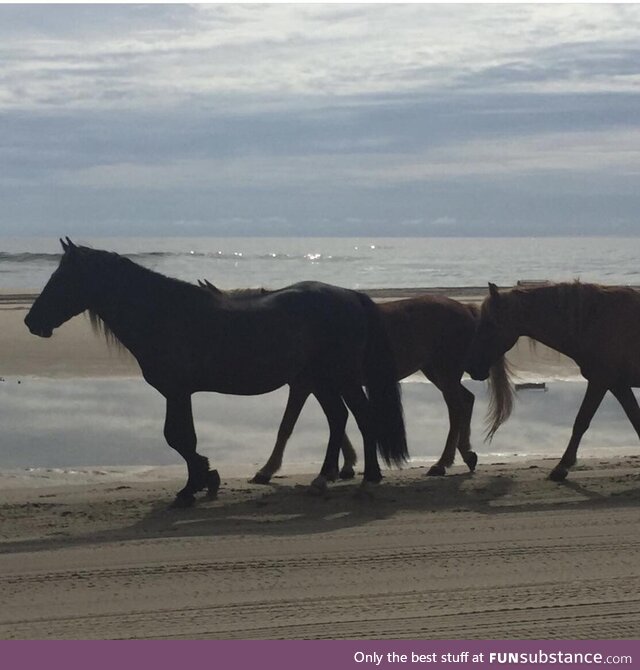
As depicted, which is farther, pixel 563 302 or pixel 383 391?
pixel 563 302

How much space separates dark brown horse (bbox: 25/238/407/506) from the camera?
791 cm

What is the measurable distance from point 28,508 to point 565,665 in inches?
180

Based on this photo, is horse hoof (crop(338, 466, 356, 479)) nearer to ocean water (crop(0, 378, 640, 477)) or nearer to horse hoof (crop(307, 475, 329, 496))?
ocean water (crop(0, 378, 640, 477))

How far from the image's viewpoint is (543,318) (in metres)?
8.89

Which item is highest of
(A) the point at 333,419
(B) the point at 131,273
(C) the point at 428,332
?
(B) the point at 131,273

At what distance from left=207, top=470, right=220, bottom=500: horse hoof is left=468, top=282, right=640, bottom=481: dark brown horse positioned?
93.3 inches

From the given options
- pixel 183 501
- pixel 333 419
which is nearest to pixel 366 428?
pixel 333 419

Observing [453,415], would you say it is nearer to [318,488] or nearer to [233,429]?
[318,488]

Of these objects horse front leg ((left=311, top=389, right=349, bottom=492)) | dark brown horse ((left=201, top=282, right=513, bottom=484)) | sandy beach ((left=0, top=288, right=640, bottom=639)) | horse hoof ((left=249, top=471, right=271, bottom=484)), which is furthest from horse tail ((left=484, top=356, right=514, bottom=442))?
horse hoof ((left=249, top=471, right=271, bottom=484))

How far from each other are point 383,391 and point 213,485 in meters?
1.56

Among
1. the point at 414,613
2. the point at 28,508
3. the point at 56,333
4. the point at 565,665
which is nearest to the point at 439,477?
the point at 28,508

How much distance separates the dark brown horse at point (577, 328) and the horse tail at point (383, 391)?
82 cm

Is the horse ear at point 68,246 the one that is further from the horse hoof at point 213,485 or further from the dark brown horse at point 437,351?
the horse hoof at point 213,485

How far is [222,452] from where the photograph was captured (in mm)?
10766
